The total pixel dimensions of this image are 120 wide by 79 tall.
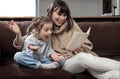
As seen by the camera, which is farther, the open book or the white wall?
the white wall

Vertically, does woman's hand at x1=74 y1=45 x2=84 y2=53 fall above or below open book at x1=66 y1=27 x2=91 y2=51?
below

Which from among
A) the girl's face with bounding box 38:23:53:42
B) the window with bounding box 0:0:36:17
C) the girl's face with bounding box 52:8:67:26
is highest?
the window with bounding box 0:0:36:17

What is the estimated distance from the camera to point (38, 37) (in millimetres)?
1979

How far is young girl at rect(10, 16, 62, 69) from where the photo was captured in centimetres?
185

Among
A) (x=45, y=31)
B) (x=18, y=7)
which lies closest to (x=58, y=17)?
(x=45, y=31)

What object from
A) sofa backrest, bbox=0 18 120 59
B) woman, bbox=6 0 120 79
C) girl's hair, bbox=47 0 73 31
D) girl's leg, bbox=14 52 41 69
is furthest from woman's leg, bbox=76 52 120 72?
sofa backrest, bbox=0 18 120 59

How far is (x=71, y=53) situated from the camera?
2.08 metres

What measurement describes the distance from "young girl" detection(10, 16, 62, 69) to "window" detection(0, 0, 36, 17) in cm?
154

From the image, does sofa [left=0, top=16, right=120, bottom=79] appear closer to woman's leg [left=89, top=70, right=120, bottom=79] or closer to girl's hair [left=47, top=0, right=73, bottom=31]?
woman's leg [left=89, top=70, right=120, bottom=79]

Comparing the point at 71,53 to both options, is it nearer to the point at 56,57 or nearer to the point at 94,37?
the point at 56,57

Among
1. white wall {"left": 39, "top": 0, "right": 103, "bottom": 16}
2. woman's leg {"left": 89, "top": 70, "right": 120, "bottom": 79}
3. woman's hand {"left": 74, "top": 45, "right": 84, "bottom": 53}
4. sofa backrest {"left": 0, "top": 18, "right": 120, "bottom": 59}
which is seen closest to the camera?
woman's leg {"left": 89, "top": 70, "right": 120, "bottom": 79}

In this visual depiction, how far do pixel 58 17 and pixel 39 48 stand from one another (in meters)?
0.33

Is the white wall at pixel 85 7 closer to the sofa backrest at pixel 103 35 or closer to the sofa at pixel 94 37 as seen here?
the sofa at pixel 94 37

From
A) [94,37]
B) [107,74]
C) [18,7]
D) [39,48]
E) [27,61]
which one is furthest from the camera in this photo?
[18,7]
